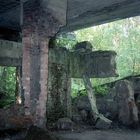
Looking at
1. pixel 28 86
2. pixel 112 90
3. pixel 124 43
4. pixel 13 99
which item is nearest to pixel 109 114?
pixel 112 90

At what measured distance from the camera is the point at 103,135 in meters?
11.3

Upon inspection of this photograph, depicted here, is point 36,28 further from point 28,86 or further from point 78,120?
point 78,120

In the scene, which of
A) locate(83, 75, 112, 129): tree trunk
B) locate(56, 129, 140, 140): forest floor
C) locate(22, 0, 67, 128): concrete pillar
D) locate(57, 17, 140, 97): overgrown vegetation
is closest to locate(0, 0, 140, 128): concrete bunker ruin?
locate(22, 0, 67, 128): concrete pillar

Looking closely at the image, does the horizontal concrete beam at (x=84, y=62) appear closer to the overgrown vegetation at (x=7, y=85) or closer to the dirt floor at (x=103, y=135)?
the overgrown vegetation at (x=7, y=85)

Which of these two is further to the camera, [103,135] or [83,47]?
[83,47]

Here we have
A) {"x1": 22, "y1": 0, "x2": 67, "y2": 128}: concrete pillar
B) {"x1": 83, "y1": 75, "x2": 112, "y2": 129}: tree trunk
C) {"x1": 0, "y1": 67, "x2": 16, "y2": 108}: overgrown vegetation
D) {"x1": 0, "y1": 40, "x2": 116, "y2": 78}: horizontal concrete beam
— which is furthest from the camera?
{"x1": 0, "y1": 67, "x2": 16, "y2": 108}: overgrown vegetation

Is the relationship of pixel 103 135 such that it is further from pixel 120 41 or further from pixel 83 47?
pixel 120 41

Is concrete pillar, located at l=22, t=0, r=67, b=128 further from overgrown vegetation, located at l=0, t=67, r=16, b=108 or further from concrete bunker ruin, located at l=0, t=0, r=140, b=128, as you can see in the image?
overgrown vegetation, located at l=0, t=67, r=16, b=108

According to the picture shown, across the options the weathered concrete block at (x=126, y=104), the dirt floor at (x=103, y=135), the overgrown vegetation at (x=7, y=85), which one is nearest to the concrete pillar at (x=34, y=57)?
the dirt floor at (x=103, y=135)

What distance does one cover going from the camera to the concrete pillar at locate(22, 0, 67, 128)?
31.3 feet

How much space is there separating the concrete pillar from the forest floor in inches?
61.5

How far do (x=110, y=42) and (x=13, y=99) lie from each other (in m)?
13.0

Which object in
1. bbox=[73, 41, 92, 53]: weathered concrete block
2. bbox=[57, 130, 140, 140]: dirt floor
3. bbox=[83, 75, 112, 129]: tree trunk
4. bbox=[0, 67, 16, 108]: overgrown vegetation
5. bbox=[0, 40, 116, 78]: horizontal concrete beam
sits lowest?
bbox=[57, 130, 140, 140]: dirt floor

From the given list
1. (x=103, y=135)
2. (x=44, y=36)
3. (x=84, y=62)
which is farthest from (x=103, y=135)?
(x=84, y=62)
